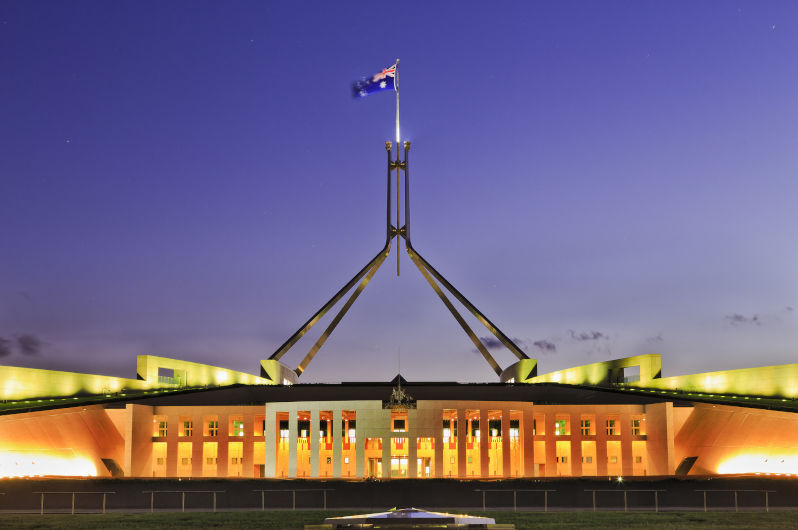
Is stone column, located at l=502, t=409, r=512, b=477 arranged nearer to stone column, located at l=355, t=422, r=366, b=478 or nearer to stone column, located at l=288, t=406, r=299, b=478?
stone column, located at l=355, t=422, r=366, b=478

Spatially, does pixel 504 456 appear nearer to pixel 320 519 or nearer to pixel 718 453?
pixel 718 453

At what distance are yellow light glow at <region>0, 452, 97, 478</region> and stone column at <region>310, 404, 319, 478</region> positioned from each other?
12542mm

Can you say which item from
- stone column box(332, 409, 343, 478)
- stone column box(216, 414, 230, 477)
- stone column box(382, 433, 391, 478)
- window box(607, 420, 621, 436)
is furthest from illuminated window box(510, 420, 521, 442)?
stone column box(216, 414, 230, 477)

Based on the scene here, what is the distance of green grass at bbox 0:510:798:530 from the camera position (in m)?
23.3

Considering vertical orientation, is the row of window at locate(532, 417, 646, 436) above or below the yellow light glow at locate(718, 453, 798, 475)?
above

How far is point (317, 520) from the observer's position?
23578 millimetres

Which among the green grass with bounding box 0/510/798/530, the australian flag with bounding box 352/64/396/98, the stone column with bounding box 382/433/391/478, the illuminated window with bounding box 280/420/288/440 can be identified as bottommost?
the green grass with bounding box 0/510/798/530

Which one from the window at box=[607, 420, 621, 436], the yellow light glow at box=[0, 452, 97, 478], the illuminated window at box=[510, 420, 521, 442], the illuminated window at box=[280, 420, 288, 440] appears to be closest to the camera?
the yellow light glow at box=[0, 452, 97, 478]

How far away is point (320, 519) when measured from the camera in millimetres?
23906

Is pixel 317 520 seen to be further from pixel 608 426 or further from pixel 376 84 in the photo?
pixel 376 84

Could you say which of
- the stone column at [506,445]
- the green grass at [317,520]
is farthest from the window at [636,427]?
the green grass at [317,520]

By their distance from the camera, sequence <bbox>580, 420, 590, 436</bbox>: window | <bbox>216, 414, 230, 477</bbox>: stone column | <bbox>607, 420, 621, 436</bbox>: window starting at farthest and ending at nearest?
<bbox>580, 420, 590, 436</bbox>: window
<bbox>607, 420, 621, 436</bbox>: window
<bbox>216, 414, 230, 477</bbox>: stone column

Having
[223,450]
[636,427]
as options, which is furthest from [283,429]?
[636,427]

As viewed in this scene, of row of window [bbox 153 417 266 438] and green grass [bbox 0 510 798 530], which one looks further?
row of window [bbox 153 417 266 438]
